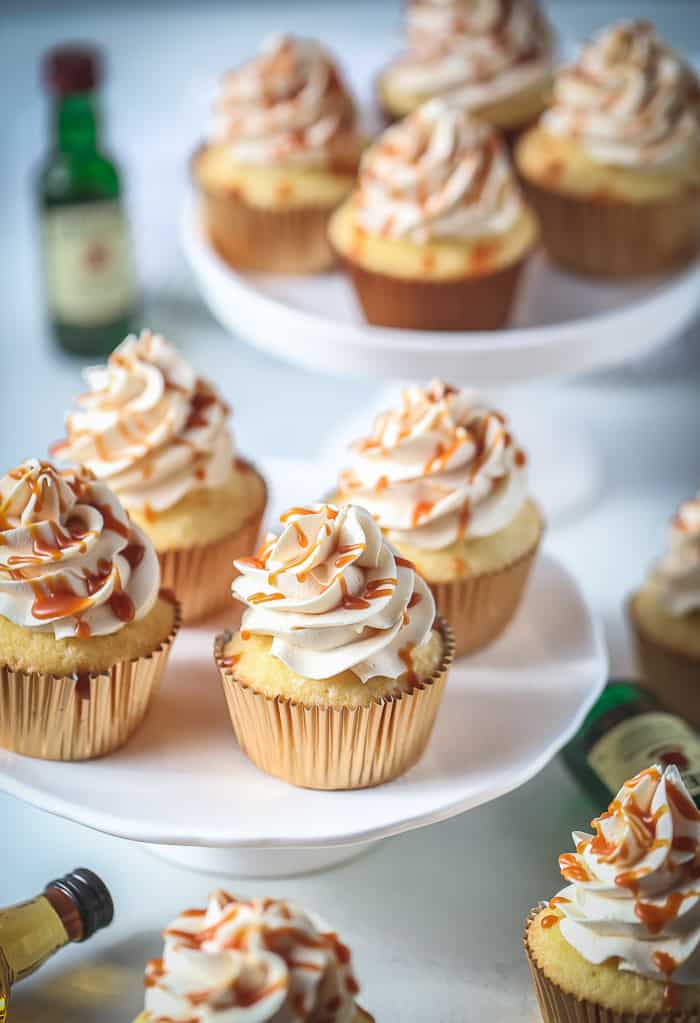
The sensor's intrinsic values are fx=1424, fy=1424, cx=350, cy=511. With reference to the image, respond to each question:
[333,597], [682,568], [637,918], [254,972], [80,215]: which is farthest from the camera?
[80,215]

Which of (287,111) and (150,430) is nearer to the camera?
(150,430)

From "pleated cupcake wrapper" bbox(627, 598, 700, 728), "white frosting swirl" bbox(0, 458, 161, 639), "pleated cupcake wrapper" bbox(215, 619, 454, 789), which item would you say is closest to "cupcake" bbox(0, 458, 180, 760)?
"white frosting swirl" bbox(0, 458, 161, 639)

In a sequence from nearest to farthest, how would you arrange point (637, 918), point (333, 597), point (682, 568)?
point (637, 918)
point (333, 597)
point (682, 568)

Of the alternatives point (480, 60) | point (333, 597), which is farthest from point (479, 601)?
→ point (480, 60)

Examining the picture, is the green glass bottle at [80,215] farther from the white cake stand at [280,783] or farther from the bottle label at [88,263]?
the white cake stand at [280,783]

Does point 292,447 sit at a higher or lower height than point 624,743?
lower

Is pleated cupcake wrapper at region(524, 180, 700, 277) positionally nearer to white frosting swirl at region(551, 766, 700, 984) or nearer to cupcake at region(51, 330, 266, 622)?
cupcake at region(51, 330, 266, 622)

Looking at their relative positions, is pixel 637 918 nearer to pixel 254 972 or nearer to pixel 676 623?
Answer: pixel 254 972

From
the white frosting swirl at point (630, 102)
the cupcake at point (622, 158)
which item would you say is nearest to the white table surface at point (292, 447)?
the cupcake at point (622, 158)
